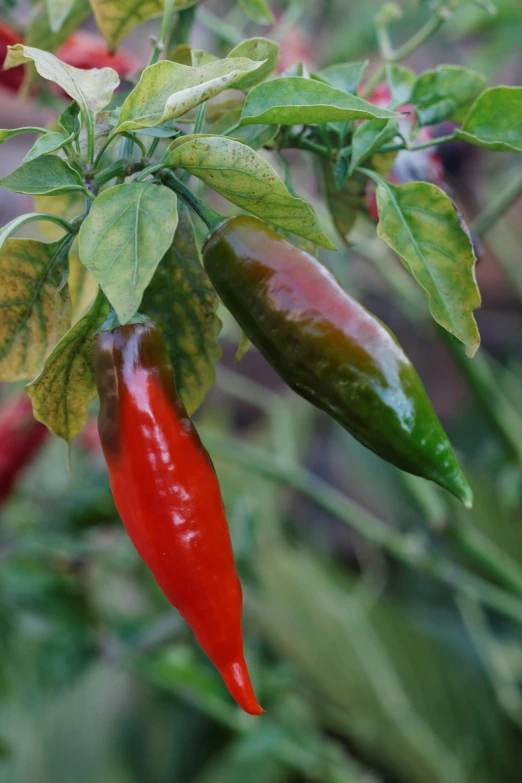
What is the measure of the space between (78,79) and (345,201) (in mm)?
223

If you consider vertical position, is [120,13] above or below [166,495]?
above

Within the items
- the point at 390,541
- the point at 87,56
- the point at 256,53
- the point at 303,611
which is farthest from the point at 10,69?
the point at 303,611

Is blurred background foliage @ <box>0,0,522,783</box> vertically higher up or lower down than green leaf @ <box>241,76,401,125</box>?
lower down

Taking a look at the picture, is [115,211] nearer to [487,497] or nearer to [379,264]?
[379,264]

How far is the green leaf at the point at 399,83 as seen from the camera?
0.52 m

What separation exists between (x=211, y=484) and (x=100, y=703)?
59.1 inches

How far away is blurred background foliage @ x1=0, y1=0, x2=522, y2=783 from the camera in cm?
107

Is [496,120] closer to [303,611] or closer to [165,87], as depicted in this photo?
[165,87]

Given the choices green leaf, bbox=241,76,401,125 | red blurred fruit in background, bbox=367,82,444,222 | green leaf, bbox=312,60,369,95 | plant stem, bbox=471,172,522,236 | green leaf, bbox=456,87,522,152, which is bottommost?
plant stem, bbox=471,172,522,236

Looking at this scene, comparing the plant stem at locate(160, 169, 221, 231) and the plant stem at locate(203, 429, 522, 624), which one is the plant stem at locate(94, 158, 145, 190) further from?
the plant stem at locate(203, 429, 522, 624)

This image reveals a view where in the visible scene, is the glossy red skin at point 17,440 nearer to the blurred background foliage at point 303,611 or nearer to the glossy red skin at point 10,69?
the blurred background foliage at point 303,611

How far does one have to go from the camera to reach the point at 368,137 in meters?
0.45

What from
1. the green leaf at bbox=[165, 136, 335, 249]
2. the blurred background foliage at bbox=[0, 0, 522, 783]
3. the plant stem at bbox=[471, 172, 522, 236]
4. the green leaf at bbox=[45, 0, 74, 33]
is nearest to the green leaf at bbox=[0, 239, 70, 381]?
the green leaf at bbox=[165, 136, 335, 249]

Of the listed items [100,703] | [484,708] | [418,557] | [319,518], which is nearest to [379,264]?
[418,557]
